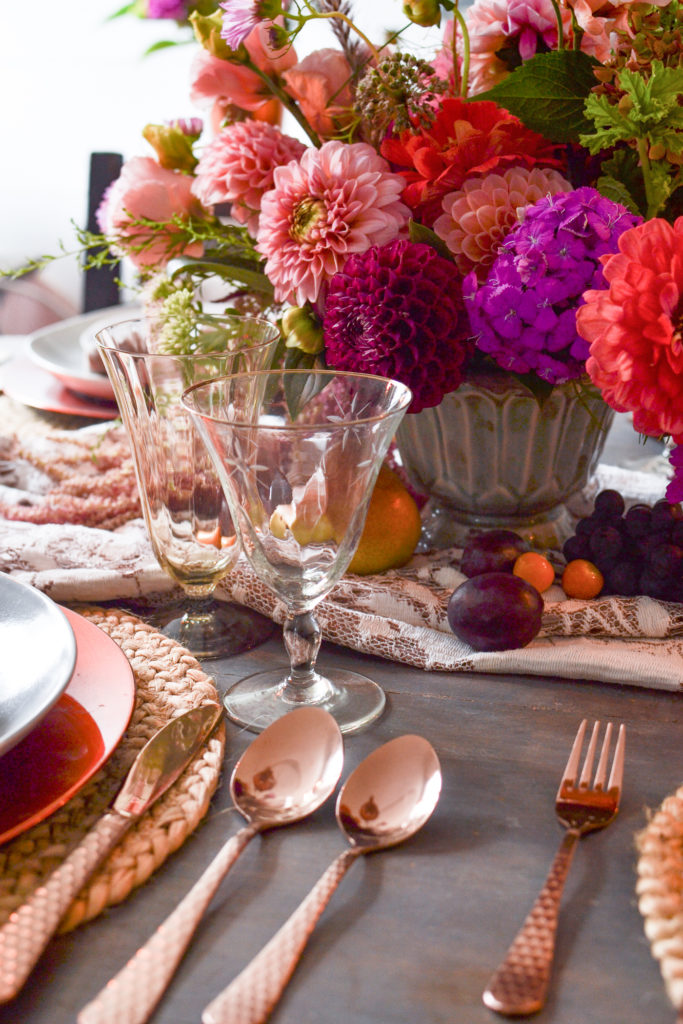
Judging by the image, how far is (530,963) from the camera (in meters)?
0.37

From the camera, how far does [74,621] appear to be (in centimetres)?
60

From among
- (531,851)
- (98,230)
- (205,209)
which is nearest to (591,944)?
(531,851)

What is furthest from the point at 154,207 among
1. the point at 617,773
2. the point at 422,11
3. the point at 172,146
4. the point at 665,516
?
the point at 617,773

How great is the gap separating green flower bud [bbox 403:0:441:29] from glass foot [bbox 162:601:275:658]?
0.46 m

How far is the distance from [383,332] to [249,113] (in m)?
0.29

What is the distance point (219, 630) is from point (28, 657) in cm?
21

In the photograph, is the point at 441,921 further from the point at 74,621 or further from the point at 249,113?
the point at 249,113

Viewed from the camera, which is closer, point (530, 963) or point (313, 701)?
point (530, 963)

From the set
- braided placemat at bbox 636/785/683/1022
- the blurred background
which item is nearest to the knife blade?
braided placemat at bbox 636/785/683/1022

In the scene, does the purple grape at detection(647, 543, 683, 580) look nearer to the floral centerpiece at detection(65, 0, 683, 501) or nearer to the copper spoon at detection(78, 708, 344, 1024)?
the floral centerpiece at detection(65, 0, 683, 501)

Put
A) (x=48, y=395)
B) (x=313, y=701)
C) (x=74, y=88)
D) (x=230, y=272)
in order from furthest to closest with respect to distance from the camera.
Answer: (x=74, y=88) → (x=48, y=395) → (x=230, y=272) → (x=313, y=701)

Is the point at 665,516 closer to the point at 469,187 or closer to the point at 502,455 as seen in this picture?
the point at 502,455

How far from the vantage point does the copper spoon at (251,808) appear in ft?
1.13

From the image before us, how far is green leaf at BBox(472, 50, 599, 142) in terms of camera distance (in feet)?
2.09
